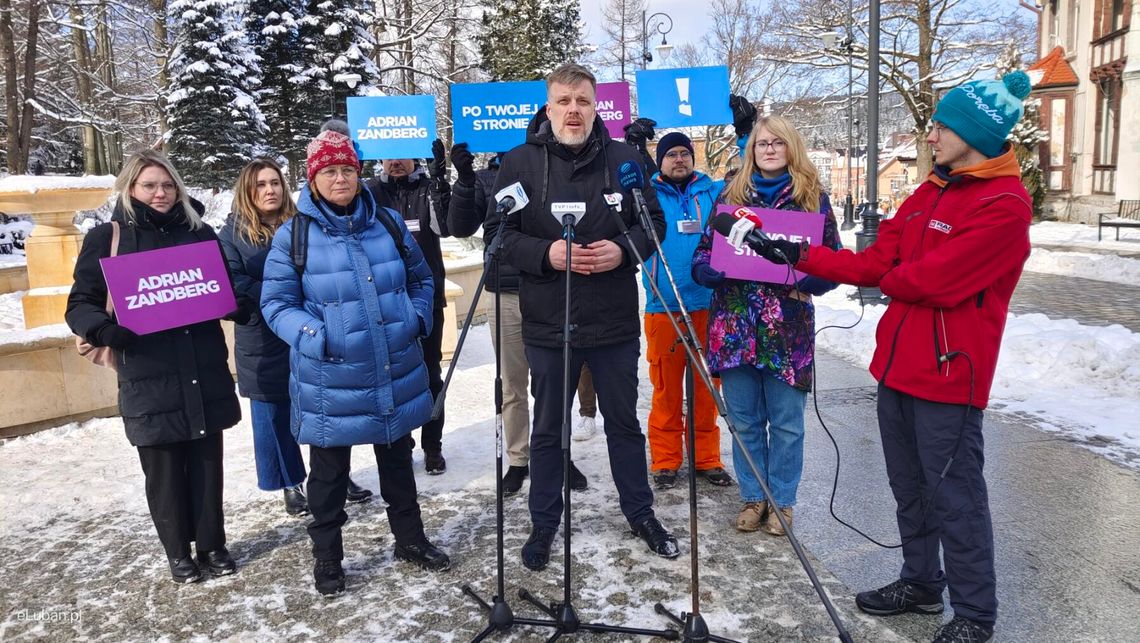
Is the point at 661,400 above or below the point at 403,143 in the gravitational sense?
below

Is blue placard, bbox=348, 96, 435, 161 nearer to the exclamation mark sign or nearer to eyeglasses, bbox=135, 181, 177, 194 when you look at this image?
eyeglasses, bbox=135, 181, 177, 194

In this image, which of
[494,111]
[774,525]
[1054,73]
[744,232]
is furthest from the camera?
[1054,73]

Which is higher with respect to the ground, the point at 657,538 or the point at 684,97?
the point at 684,97

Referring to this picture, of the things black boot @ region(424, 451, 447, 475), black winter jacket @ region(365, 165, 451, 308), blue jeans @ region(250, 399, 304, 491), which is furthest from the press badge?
blue jeans @ region(250, 399, 304, 491)

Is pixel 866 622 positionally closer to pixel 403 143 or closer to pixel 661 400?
pixel 661 400

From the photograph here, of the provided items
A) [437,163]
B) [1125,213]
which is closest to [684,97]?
[437,163]

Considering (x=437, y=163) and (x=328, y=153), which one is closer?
(x=328, y=153)

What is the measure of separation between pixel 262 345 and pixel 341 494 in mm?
1115

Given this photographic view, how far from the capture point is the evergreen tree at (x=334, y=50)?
25.0 metres

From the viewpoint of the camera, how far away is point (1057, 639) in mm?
2902

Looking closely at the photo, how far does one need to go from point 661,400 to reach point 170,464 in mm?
2630

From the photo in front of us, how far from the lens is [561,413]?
3.80m

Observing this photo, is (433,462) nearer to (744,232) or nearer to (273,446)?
(273,446)

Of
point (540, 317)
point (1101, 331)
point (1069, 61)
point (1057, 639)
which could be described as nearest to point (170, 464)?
point (540, 317)
